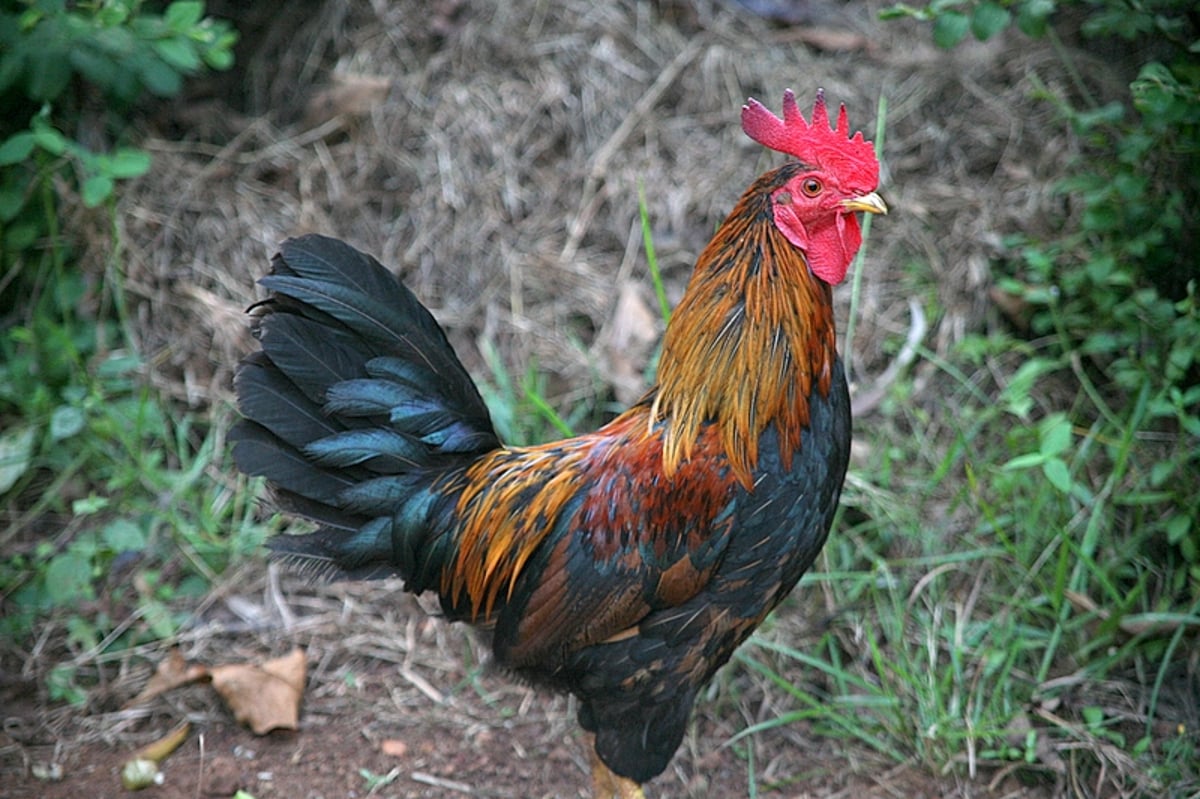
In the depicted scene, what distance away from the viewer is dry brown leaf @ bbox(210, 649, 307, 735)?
12.7 ft

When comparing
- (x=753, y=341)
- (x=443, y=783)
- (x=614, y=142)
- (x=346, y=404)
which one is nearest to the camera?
(x=753, y=341)

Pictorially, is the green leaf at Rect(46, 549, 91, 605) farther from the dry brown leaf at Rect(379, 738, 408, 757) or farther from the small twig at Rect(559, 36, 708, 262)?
the small twig at Rect(559, 36, 708, 262)

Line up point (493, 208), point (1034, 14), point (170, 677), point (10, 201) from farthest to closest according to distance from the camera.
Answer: point (493, 208)
point (10, 201)
point (170, 677)
point (1034, 14)

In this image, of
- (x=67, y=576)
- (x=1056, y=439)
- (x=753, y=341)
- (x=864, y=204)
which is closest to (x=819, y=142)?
(x=864, y=204)

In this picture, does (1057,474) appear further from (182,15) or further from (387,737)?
(182,15)

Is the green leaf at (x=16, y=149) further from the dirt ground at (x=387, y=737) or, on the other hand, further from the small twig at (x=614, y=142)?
the small twig at (x=614, y=142)

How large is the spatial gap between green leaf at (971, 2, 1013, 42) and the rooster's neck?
1231 millimetres

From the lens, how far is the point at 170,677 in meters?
4.00

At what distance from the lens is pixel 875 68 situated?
223 inches

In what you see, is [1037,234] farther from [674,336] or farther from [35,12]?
[35,12]

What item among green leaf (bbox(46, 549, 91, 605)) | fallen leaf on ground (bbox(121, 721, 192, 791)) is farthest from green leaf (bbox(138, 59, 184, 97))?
fallen leaf on ground (bbox(121, 721, 192, 791))

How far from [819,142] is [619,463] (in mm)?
1035

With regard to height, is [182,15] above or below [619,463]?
above

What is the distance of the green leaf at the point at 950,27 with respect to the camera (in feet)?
12.7
